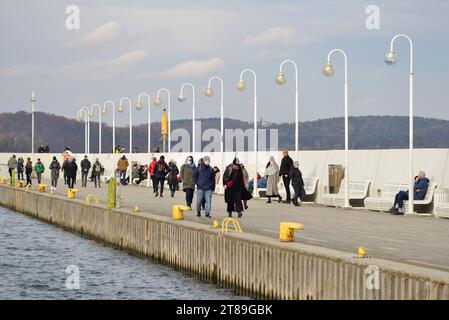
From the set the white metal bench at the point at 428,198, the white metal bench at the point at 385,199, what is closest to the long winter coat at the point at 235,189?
the white metal bench at the point at 428,198

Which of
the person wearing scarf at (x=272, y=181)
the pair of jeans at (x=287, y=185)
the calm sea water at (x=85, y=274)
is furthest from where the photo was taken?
the person wearing scarf at (x=272, y=181)

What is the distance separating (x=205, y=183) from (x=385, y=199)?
6881 millimetres

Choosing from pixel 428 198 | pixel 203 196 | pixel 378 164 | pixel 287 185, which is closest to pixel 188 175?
pixel 203 196

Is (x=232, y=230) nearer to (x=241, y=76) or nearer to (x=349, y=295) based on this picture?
(x=349, y=295)

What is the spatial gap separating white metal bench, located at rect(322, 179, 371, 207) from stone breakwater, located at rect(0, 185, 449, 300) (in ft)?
28.6

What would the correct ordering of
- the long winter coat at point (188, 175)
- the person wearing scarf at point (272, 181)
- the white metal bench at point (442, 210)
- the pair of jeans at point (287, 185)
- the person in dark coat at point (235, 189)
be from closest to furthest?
the person in dark coat at point (235, 189) → the white metal bench at point (442, 210) → the long winter coat at point (188, 175) → the pair of jeans at point (287, 185) → the person wearing scarf at point (272, 181)

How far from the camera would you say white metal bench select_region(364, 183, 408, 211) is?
121 ft

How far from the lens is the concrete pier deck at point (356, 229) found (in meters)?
21.3

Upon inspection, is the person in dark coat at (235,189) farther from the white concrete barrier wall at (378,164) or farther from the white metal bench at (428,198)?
the white concrete barrier wall at (378,164)

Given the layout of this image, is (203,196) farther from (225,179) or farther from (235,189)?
(225,179)

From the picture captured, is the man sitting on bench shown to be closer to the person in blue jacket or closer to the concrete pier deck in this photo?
the concrete pier deck

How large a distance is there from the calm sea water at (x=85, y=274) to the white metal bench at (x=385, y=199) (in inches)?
347

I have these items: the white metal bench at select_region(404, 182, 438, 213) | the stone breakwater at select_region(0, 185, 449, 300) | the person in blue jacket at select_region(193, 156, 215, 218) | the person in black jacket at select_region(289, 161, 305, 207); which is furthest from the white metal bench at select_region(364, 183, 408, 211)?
the stone breakwater at select_region(0, 185, 449, 300)

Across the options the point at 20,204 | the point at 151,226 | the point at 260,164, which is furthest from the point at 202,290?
the point at 20,204
